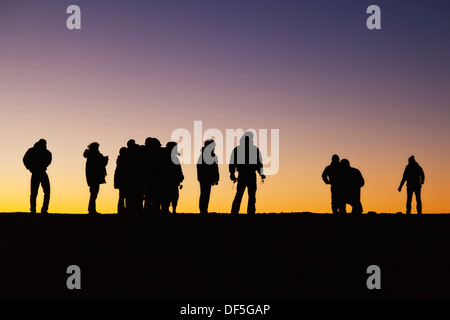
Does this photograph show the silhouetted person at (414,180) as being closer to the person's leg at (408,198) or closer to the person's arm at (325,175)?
the person's leg at (408,198)

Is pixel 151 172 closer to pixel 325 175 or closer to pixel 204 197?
pixel 204 197

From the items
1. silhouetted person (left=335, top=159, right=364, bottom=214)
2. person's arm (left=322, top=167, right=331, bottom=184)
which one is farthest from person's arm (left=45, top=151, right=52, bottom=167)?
silhouetted person (left=335, top=159, right=364, bottom=214)

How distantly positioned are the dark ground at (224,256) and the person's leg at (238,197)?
1.16m

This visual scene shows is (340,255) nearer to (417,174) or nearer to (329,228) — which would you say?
(329,228)

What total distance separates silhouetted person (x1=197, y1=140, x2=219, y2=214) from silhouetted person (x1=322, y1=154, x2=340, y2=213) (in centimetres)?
374

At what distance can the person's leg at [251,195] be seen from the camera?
17.4 metres

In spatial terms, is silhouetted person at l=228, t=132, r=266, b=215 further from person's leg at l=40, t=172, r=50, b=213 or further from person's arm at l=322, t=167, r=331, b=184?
person's leg at l=40, t=172, r=50, b=213

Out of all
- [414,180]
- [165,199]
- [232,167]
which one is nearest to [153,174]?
[165,199]

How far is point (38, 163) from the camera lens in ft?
63.4

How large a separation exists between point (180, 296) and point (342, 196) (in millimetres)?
11706

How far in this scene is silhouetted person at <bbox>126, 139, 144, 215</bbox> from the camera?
18016mm

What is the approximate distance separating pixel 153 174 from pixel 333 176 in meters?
5.55

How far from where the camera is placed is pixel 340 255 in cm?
1206

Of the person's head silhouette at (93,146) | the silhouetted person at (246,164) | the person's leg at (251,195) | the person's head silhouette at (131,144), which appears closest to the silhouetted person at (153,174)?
the person's head silhouette at (131,144)
